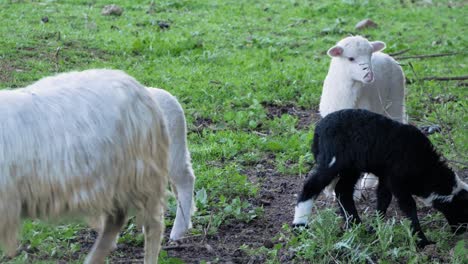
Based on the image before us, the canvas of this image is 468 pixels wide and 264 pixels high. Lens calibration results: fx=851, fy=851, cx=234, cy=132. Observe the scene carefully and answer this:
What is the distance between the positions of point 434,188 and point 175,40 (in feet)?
20.0

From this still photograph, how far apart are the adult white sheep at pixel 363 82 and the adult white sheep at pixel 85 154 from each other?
8.67ft

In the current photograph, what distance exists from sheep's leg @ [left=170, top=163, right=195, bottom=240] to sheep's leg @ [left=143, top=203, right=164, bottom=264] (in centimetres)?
81

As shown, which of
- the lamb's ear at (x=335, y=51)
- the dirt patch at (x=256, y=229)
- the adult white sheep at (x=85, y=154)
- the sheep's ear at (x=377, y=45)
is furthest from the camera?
the sheep's ear at (x=377, y=45)

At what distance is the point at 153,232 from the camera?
497cm

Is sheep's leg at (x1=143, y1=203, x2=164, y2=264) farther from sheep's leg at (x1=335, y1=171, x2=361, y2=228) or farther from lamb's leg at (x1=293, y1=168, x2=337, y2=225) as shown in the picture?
sheep's leg at (x1=335, y1=171, x2=361, y2=228)

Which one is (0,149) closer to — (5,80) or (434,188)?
(434,188)

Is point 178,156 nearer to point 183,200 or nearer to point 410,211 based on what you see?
point 183,200

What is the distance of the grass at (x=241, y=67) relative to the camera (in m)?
5.62

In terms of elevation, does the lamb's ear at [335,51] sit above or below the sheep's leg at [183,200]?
above

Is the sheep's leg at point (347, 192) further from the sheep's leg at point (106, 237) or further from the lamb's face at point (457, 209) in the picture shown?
the sheep's leg at point (106, 237)

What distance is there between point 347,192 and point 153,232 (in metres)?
1.65

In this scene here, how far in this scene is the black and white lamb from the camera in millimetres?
5730

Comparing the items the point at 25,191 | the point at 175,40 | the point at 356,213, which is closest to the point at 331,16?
the point at 175,40

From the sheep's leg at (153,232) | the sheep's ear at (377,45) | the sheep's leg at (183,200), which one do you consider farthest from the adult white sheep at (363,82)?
the sheep's leg at (153,232)
